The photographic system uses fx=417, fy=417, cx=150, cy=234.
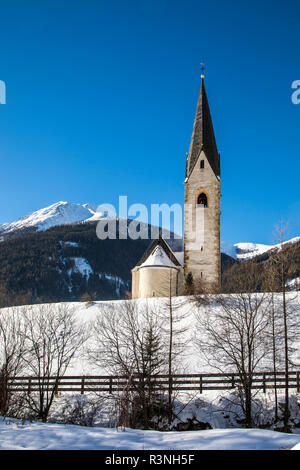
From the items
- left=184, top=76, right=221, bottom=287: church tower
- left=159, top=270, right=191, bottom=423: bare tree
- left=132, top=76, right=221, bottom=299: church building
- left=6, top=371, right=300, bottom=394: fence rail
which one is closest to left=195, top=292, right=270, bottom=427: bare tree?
left=6, top=371, right=300, bottom=394: fence rail

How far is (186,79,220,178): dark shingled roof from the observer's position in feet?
150

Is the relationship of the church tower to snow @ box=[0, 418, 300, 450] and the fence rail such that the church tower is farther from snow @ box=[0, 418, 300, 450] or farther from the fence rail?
snow @ box=[0, 418, 300, 450]

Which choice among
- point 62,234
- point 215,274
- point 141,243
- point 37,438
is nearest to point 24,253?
point 62,234

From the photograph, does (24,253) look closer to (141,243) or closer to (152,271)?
(141,243)

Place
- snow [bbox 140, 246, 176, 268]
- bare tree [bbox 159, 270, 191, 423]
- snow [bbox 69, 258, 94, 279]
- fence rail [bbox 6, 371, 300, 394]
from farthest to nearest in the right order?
snow [bbox 69, 258, 94, 279], snow [bbox 140, 246, 176, 268], bare tree [bbox 159, 270, 191, 423], fence rail [bbox 6, 371, 300, 394]

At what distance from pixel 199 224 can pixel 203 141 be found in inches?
364

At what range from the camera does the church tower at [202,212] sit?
4381cm

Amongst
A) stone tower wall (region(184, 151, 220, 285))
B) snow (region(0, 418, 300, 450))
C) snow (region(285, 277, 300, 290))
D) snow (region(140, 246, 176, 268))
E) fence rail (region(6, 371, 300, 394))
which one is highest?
stone tower wall (region(184, 151, 220, 285))

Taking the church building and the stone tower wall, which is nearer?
the church building

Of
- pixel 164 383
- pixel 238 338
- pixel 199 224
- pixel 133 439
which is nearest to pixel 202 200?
pixel 199 224

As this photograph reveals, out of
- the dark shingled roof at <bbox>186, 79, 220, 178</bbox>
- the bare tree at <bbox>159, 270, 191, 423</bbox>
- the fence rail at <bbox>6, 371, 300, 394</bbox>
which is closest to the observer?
the fence rail at <bbox>6, 371, 300, 394</bbox>

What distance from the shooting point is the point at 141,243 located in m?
193
